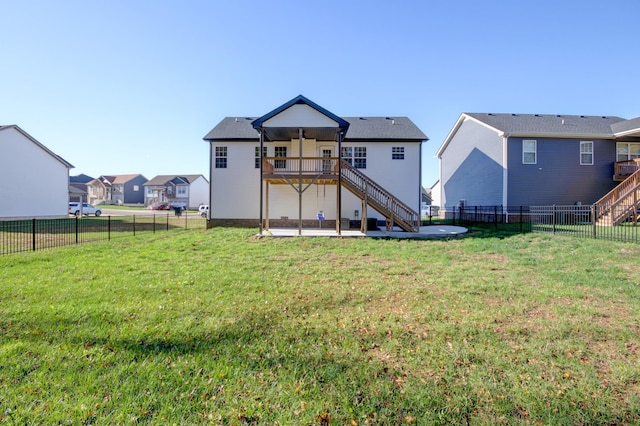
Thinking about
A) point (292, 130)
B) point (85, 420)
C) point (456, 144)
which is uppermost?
point (456, 144)

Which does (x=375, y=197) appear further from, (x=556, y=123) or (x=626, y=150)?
(x=626, y=150)

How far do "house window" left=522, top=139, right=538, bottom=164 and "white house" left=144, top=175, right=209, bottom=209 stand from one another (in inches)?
2118

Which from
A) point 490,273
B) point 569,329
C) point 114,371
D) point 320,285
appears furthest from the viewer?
point 490,273

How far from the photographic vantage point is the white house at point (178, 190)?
59188 millimetres

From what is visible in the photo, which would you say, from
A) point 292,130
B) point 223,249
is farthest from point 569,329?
point 292,130

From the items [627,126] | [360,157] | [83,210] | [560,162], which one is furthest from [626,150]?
[83,210]

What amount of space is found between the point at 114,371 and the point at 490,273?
6.96 meters

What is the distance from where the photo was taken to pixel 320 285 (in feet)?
19.3

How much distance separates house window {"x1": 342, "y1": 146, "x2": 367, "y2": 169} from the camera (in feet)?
57.9

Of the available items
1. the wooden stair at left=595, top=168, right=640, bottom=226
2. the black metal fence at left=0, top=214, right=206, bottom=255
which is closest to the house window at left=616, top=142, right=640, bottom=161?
the wooden stair at left=595, top=168, right=640, bottom=226

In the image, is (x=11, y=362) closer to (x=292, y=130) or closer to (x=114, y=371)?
(x=114, y=371)

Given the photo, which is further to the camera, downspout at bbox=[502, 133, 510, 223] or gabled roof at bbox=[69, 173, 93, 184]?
gabled roof at bbox=[69, 173, 93, 184]

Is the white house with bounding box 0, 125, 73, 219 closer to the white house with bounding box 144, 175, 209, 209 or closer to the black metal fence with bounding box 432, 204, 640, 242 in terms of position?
the white house with bounding box 144, 175, 209, 209

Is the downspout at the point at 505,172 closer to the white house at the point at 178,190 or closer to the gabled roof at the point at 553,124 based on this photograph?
the gabled roof at the point at 553,124
